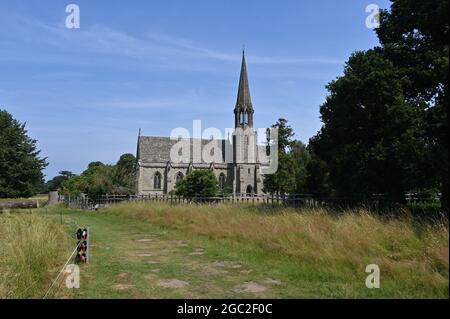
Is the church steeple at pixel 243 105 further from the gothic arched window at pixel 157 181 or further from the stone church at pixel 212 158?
the gothic arched window at pixel 157 181

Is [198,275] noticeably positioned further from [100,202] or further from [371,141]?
[100,202]

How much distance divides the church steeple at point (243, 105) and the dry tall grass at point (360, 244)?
53.0 metres

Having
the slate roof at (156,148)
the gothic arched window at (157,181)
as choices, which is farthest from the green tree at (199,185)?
the slate roof at (156,148)

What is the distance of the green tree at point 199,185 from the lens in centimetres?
3294

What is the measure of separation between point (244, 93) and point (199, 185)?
34.3 metres

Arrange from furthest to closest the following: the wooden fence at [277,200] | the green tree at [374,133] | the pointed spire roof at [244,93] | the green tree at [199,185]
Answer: the pointed spire roof at [244,93] → the green tree at [199,185] → the wooden fence at [277,200] → the green tree at [374,133]

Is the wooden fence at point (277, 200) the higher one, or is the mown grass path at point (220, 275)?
the wooden fence at point (277, 200)

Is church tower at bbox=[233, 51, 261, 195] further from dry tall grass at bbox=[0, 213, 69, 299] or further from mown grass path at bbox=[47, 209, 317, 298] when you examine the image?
dry tall grass at bbox=[0, 213, 69, 299]

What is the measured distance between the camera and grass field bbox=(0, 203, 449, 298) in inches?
230

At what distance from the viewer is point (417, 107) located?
41.1 ft

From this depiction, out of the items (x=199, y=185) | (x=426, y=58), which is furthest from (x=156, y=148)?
(x=426, y=58)

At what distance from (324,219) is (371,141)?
538 cm

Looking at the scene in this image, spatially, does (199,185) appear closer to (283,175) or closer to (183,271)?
(283,175)
